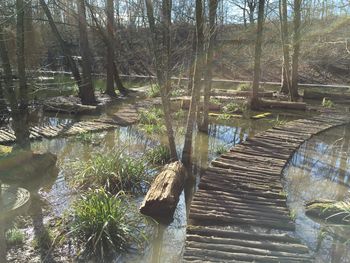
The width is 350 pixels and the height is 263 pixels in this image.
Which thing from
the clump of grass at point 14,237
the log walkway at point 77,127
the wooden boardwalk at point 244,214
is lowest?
the clump of grass at point 14,237

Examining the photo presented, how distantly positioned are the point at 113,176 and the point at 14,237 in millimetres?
Result: 2344

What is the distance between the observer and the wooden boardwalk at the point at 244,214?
4.68 metres

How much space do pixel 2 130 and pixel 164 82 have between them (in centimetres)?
528

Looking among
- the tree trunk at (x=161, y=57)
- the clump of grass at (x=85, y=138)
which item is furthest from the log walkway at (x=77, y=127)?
the tree trunk at (x=161, y=57)

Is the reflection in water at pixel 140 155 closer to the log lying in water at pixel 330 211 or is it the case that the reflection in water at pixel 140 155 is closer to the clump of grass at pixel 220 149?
the clump of grass at pixel 220 149

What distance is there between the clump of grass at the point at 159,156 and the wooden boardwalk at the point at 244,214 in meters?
1.24

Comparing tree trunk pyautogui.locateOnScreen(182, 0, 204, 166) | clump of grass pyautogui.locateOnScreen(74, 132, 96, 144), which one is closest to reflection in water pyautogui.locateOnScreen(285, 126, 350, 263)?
tree trunk pyautogui.locateOnScreen(182, 0, 204, 166)

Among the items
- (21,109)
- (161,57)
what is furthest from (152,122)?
(21,109)

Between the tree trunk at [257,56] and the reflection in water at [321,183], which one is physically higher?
the tree trunk at [257,56]

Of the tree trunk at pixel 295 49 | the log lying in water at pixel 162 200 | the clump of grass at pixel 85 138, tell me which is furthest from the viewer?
the tree trunk at pixel 295 49

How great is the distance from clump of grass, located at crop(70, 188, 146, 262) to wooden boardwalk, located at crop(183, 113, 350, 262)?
31.2 inches

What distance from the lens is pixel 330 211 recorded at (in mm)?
6031

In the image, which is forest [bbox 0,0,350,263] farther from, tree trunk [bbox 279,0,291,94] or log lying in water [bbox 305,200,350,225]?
tree trunk [bbox 279,0,291,94]

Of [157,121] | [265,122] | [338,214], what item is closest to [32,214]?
[338,214]
